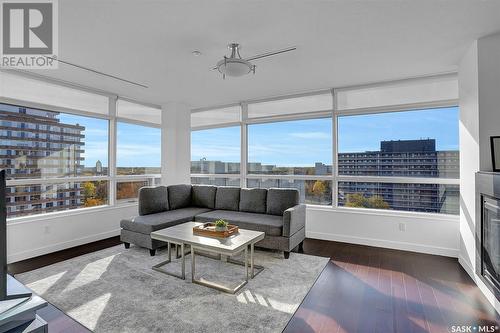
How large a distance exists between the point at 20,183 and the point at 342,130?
5.19m

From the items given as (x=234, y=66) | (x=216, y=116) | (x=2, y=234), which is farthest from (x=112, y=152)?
(x=2, y=234)

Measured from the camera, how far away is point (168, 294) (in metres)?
2.54

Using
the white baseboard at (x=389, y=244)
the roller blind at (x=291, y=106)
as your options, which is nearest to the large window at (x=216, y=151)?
the roller blind at (x=291, y=106)

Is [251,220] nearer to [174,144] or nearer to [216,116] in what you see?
[174,144]

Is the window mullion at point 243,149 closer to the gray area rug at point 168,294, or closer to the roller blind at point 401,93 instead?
the roller blind at point 401,93

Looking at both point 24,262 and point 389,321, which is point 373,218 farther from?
point 24,262

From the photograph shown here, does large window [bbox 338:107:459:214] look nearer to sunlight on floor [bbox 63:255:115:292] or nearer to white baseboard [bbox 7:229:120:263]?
sunlight on floor [bbox 63:255:115:292]

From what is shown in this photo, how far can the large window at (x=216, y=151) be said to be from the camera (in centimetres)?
568

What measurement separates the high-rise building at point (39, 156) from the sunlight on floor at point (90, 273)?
54.6 inches

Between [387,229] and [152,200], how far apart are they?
12.8 feet

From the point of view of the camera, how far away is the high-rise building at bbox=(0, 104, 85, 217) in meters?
3.59

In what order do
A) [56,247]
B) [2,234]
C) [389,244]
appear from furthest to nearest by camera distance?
1. [389,244]
2. [56,247]
3. [2,234]

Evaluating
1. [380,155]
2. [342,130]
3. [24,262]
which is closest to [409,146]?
[380,155]

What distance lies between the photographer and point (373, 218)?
4.11m
